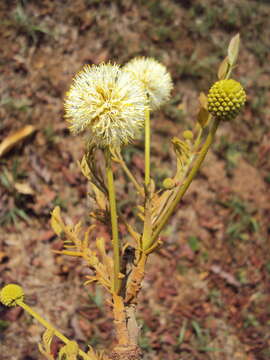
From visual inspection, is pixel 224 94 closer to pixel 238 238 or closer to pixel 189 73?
pixel 238 238

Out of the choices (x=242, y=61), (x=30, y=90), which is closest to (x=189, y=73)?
(x=242, y=61)

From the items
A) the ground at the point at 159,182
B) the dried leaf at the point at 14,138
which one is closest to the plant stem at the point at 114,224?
the ground at the point at 159,182

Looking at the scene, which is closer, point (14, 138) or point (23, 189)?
point (23, 189)

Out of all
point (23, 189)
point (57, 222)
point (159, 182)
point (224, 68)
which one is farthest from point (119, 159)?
point (159, 182)

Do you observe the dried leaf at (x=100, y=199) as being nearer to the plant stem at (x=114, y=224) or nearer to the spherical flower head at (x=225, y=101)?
the plant stem at (x=114, y=224)

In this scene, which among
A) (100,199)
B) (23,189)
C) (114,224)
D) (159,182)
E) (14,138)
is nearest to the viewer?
(114,224)

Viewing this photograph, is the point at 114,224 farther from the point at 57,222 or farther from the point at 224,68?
the point at 224,68
